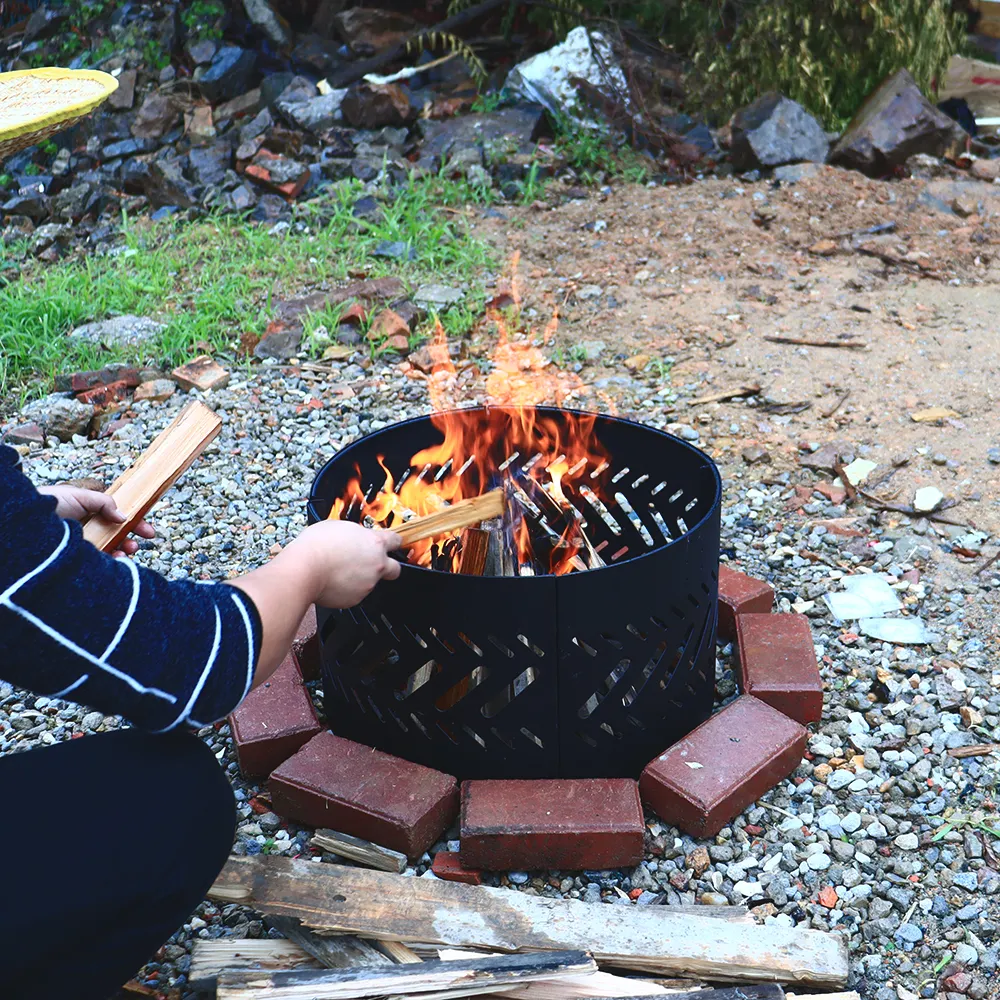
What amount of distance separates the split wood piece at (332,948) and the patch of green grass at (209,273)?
3297 millimetres

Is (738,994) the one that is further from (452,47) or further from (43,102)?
(452,47)

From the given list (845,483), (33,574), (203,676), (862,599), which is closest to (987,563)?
(862,599)

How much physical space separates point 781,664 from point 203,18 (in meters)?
8.20

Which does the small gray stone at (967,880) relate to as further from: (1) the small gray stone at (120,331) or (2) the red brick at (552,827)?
(1) the small gray stone at (120,331)

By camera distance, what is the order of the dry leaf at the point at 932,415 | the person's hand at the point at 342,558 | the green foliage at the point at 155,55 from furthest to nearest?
the green foliage at the point at 155,55 → the dry leaf at the point at 932,415 → the person's hand at the point at 342,558

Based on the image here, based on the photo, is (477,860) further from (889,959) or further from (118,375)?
(118,375)

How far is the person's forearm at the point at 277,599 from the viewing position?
66.8 inches

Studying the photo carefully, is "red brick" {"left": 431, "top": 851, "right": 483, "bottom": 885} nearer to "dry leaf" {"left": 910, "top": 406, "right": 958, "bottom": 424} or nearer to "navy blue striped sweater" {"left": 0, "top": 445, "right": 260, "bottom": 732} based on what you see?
"navy blue striped sweater" {"left": 0, "top": 445, "right": 260, "bottom": 732}

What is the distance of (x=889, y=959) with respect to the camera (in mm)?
2117

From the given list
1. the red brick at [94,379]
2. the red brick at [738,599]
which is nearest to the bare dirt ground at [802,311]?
the red brick at [738,599]

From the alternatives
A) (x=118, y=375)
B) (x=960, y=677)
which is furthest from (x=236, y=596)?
(x=118, y=375)

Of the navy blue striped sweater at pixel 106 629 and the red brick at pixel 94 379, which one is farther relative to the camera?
the red brick at pixel 94 379

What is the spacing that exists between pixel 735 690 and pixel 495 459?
3.03ft

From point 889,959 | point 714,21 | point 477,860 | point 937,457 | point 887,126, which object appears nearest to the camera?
point 889,959
